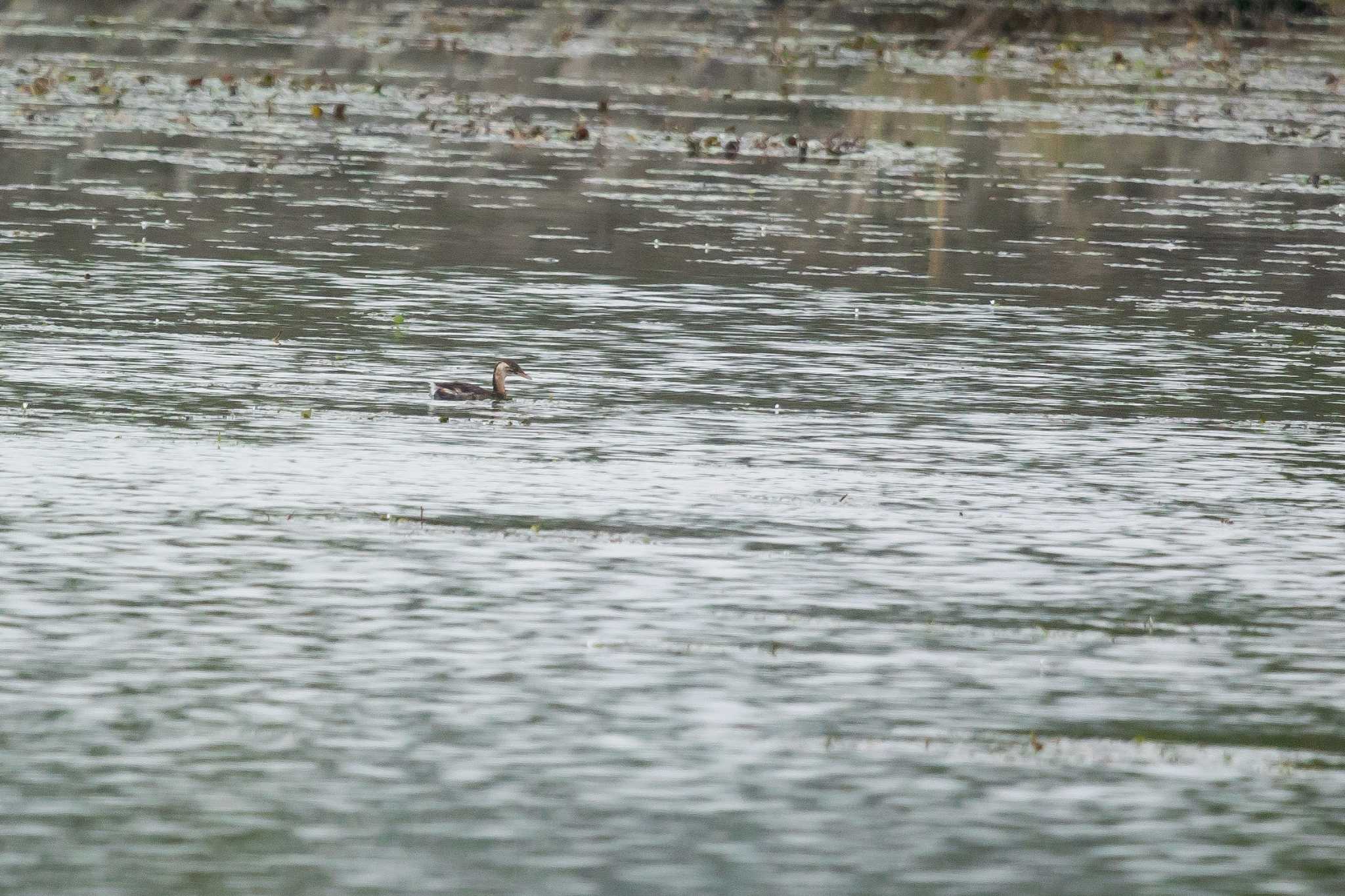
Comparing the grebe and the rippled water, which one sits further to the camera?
the grebe

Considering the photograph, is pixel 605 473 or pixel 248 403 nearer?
pixel 605 473

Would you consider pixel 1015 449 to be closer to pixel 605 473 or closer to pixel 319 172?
pixel 605 473

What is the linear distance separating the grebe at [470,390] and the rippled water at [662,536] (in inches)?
17.1

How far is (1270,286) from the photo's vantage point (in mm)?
30172

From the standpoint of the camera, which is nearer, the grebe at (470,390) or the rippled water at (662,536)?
the rippled water at (662,536)

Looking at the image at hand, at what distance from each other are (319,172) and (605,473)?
2052 centimetres

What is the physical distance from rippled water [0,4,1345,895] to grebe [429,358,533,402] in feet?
1.43

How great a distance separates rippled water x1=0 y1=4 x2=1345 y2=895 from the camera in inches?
445

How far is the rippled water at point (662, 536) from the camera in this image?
37.1 feet

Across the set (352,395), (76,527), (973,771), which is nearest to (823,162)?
(352,395)

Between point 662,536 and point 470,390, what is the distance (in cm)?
469

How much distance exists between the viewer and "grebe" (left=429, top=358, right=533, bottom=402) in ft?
68.6

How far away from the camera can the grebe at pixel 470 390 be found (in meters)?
20.9

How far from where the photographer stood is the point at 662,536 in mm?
16516
